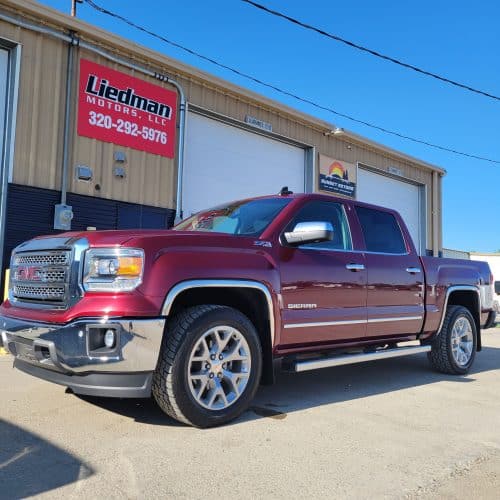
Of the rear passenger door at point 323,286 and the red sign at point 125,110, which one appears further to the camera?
the red sign at point 125,110

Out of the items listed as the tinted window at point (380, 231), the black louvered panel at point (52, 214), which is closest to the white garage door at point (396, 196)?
the black louvered panel at point (52, 214)

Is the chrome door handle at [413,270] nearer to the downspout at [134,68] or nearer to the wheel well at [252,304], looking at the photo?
the wheel well at [252,304]

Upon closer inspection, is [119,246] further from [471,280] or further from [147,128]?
[147,128]

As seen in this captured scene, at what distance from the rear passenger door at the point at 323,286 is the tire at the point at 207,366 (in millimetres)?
447

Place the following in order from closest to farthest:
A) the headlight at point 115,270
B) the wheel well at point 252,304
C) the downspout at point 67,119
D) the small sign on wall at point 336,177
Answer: the headlight at point 115,270
the wheel well at point 252,304
the downspout at point 67,119
the small sign on wall at point 336,177

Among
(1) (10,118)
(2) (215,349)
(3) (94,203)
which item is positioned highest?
(1) (10,118)

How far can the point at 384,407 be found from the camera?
183 inches

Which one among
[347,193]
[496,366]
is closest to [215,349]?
Answer: [496,366]

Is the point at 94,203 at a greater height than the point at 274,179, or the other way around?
the point at 274,179

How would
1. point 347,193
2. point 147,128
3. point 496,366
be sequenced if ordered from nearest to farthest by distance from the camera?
point 496,366 → point 147,128 → point 347,193

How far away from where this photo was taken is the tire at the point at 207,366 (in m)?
3.58

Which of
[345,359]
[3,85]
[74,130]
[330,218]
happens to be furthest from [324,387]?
[3,85]

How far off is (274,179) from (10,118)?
759 centimetres

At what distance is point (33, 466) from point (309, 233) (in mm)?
2531
